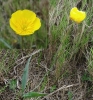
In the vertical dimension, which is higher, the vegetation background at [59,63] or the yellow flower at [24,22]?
the yellow flower at [24,22]

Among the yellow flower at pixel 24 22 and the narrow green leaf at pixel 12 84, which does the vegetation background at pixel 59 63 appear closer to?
the narrow green leaf at pixel 12 84

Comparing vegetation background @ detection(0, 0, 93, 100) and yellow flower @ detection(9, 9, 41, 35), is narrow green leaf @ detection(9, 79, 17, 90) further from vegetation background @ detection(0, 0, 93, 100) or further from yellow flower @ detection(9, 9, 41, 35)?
yellow flower @ detection(9, 9, 41, 35)

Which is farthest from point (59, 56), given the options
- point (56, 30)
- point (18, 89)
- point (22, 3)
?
point (22, 3)

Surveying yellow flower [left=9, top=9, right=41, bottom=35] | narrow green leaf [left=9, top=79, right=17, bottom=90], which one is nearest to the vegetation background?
narrow green leaf [left=9, top=79, right=17, bottom=90]

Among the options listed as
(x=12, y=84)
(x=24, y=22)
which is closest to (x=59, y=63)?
(x=12, y=84)

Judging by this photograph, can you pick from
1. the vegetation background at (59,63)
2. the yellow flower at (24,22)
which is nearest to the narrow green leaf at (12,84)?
the vegetation background at (59,63)
